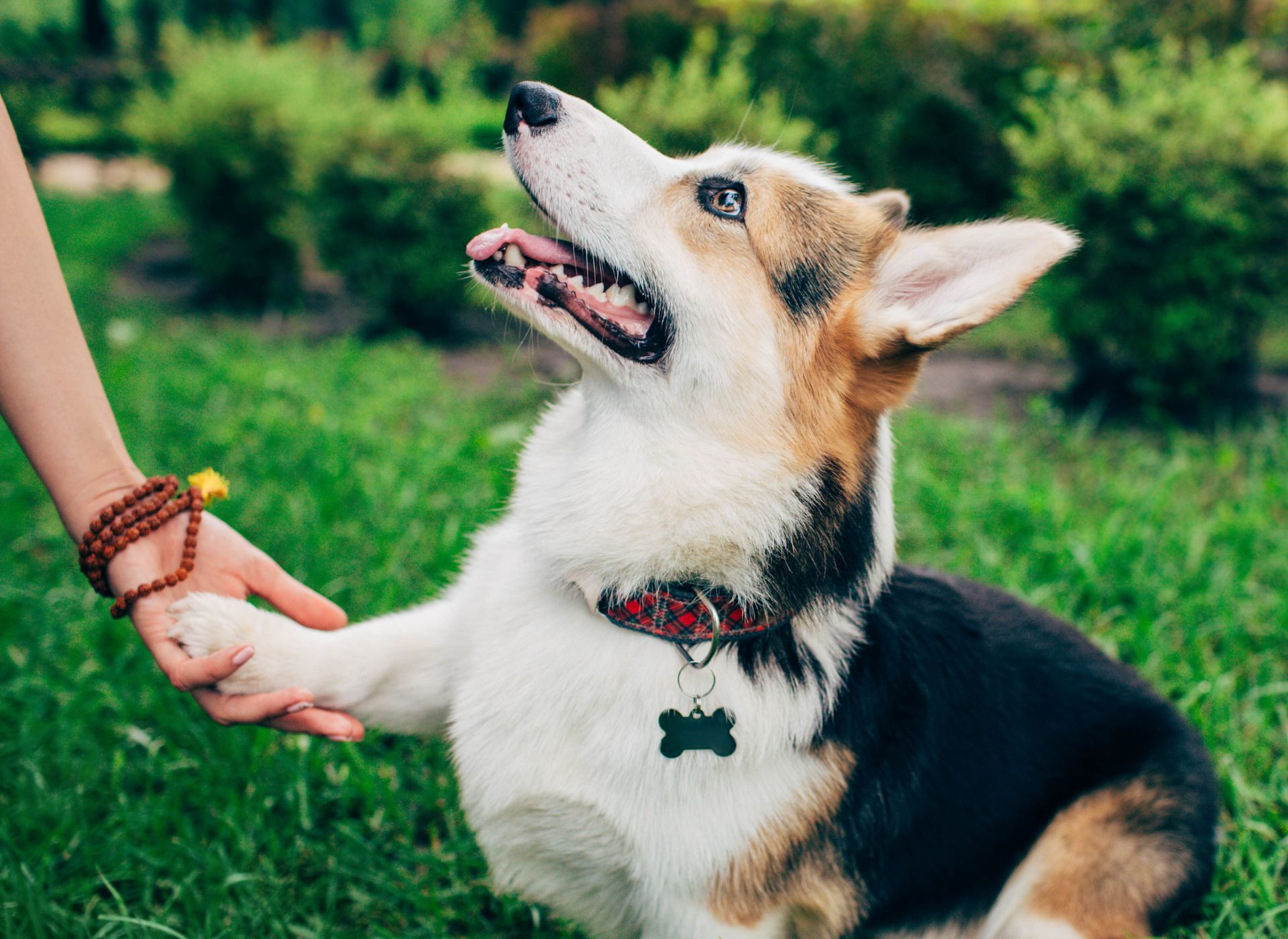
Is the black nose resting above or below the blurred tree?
above

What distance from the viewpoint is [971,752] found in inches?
86.7

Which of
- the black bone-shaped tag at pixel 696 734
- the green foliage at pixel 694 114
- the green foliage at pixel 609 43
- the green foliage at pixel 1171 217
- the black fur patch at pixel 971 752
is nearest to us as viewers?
the black bone-shaped tag at pixel 696 734

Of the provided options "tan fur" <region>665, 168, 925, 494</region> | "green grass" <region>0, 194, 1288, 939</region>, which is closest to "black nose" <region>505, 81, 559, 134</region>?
"tan fur" <region>665, 168, 925, 494</region>

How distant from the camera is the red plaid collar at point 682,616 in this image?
2008 mm

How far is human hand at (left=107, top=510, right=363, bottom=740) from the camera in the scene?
1950 mm

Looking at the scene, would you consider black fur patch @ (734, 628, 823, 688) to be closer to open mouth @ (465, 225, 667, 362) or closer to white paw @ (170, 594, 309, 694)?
open mouth @ (465, 225, 667, 362)

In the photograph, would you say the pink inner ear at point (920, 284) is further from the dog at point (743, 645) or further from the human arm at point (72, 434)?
Answer: the human arm at point (72, 434)

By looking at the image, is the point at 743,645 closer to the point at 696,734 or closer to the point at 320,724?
the point at 696,734

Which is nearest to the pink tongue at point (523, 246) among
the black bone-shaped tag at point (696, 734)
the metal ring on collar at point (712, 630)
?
the metal ring on collar at point (712, 630)

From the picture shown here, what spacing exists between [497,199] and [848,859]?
6.11 metres

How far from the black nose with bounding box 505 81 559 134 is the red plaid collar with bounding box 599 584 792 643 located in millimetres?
1160

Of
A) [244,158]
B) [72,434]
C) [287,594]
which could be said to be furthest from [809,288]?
[244,158]

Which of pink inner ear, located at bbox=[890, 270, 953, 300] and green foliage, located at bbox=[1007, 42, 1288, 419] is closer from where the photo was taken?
pink inner ear, located at bbox=[890, 270, 953, 300]

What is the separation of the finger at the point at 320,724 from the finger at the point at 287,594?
0.31 m
